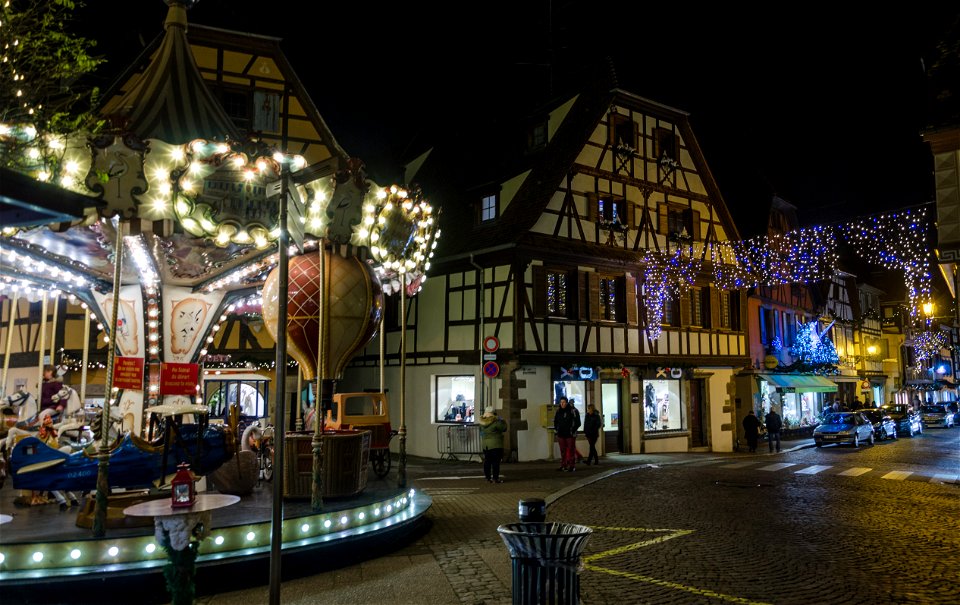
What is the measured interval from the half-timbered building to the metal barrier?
0.45 feet

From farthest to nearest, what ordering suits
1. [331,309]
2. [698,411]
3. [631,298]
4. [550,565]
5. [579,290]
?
[698,411] < [631,298] < [579,290] < [331,309] < [550,565]

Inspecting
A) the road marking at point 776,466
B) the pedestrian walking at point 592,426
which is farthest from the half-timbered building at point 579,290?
the road marking at point 776,466

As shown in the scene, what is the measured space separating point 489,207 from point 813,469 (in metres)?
12.8

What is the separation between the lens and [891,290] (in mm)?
51000

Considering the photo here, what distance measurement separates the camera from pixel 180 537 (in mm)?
5457

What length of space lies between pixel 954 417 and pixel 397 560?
1986 inches

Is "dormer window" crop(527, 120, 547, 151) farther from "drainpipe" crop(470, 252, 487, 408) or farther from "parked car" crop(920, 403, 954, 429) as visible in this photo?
"parked car" crop(920, 403, 954, 429)

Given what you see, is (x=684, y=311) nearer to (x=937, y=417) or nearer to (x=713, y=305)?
(x=713, y=305)

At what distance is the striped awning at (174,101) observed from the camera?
30.6 ft

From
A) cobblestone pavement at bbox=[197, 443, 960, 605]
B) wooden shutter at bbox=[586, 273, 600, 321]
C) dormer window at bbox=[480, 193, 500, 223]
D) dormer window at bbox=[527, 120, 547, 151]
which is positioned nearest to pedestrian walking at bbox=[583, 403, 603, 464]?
cobblestone pavement at bbox=[197, 443, 960, 605]

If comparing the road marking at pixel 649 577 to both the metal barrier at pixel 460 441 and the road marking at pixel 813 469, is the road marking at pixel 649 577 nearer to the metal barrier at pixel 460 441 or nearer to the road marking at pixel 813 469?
the road marking at pixel 813 469

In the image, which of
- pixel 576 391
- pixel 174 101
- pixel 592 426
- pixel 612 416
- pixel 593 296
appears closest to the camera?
pixel 174 101

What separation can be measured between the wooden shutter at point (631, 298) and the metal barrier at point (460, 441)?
668cm

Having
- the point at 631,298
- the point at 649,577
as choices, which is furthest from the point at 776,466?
the point at 649,577
